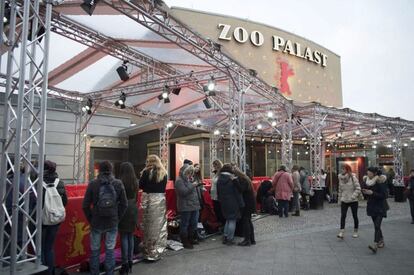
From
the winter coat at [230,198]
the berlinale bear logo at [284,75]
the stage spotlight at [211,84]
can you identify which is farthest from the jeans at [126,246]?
the berlinale bear logo at [284,75]

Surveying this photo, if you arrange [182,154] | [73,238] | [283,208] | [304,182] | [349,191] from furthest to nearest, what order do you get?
[182,154]
[304,182]
[283,208]
[349,191]
[73,238]

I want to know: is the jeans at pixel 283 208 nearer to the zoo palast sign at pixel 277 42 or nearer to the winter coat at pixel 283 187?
the winter coat at pixel 283 187

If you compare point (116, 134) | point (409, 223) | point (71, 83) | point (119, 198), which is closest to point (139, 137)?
point (116, 134)

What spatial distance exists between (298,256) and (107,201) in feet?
11.2

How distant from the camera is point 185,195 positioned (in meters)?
6.21

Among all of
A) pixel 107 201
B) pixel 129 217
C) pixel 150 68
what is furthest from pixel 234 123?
pixel 107 201

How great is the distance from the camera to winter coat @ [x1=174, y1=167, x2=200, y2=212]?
6.21 m

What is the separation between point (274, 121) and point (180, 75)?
7.97m

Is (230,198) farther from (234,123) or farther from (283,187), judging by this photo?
(283,187)

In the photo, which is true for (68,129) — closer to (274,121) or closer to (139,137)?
(139,137)

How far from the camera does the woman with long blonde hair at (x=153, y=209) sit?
5430 mm

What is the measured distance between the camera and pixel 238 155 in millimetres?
10117

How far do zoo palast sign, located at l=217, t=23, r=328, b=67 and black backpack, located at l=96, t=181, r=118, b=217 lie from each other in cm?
1788

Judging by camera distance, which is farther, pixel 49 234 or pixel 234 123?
pixel 234 123
